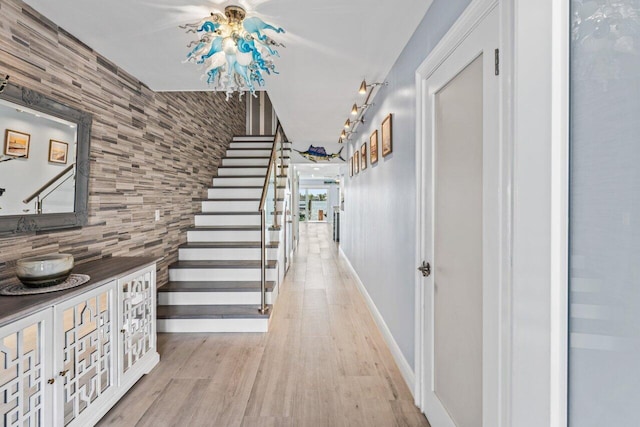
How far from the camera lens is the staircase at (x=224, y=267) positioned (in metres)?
3.01

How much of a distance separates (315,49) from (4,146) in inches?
74.7

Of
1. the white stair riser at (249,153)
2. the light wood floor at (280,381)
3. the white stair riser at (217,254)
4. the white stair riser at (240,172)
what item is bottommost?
the light wood floor at (280,381)

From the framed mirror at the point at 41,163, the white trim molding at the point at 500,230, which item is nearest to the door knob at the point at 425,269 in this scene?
the white trim molding at the point at 500,230

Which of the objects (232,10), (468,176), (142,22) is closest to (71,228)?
(142,22)

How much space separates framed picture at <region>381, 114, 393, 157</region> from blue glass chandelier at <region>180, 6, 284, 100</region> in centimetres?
125

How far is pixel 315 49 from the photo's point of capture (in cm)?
230

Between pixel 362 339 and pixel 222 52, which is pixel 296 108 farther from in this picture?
pixel 362 339

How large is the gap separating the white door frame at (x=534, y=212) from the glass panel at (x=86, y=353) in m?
1.91

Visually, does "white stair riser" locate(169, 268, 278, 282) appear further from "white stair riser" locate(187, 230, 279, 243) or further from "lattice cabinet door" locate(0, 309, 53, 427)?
"lattice cabinet door" locate(0, 309, 53, 427)

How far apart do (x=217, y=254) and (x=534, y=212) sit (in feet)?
11.2

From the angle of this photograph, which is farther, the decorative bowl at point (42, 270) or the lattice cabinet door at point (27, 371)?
the decorative bowl at point (42, 270)

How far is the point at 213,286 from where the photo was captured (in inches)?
130

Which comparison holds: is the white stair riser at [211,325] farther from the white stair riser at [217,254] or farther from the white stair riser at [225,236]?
the white stair riser at [225,236]

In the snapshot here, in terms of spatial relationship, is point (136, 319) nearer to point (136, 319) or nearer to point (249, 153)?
point (136, 319)
